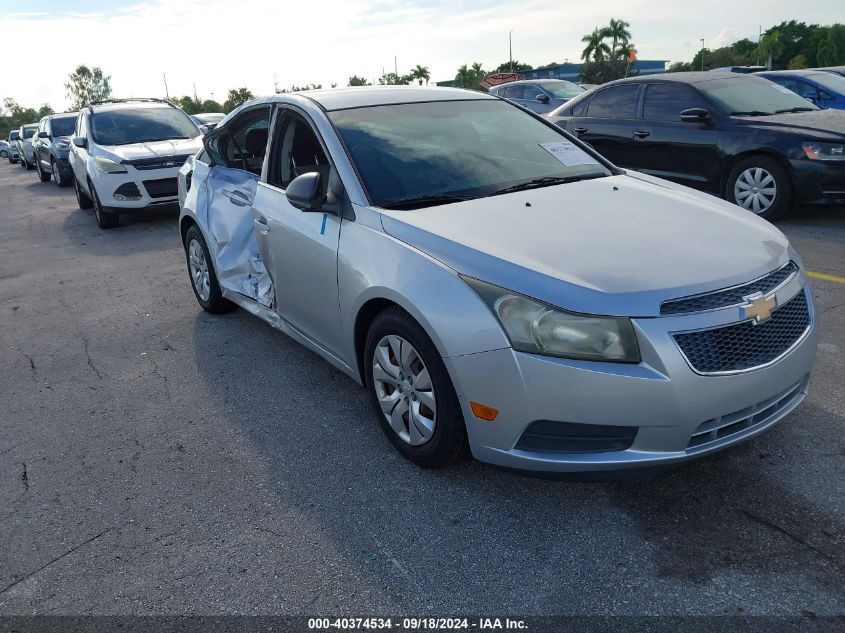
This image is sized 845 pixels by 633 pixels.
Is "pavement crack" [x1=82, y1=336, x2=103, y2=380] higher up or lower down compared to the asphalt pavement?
higher up

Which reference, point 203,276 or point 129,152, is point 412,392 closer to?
point 203,276

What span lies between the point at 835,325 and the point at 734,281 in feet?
7.99

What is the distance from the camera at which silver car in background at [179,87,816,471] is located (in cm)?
254

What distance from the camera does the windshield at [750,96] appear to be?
8141 millimetres

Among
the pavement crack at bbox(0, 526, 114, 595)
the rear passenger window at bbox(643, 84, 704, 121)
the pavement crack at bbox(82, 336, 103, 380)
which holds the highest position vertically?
the rear passenger window at bbox(643, 84, 704, 121)

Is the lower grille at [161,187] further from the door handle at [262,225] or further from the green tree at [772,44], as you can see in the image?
the green tree at [772,44]

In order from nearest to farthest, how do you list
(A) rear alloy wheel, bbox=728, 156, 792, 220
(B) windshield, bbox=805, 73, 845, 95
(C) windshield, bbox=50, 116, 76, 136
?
(A) rear alloy wheel, bbox=728, 156, 792, 220
(B) windshield, bbox=805, 73, 845, 95
(C) windshield, bbox=50, 116, 76, 136

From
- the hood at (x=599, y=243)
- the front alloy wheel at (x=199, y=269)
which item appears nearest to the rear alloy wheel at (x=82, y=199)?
the front alloy wheel at (x=199, y=269)

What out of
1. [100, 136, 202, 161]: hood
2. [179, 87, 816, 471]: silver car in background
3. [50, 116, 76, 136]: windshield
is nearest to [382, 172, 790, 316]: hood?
[179, 87, 816, 471]: silver car in background

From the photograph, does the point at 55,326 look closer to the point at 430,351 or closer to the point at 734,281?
the point at 430,351

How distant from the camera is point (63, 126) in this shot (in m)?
18.4

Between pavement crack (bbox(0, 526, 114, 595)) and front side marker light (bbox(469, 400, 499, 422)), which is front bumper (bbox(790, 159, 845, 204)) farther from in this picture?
pavement crack (bbox(0, 526, 114, 595))

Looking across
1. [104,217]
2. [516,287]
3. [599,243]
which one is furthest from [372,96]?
[104,217]

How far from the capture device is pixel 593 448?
261 centimetres
